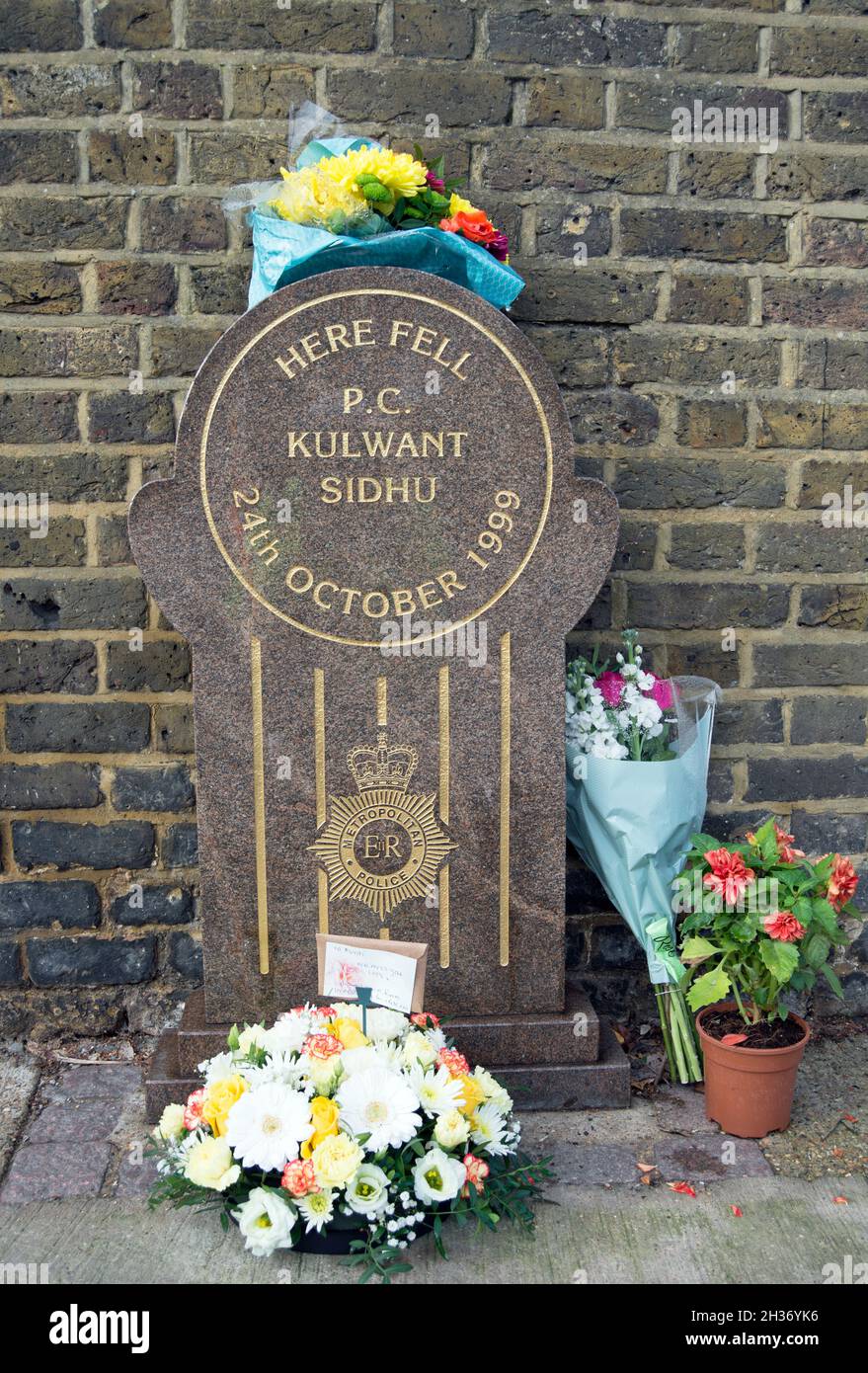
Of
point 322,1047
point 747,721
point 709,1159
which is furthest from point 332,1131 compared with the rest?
point 747,721

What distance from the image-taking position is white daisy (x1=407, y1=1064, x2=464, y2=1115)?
210 centimetres

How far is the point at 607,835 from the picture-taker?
2766mm

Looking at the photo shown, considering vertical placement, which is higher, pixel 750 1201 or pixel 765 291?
pixel 765 291

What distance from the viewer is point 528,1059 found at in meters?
2.59

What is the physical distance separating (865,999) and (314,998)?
1.58 metres

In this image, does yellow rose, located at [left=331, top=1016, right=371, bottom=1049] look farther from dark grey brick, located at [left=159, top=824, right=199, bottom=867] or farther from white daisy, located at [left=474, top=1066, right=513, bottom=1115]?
dark grey brick, located at [left=159, top=824, right=199, bottom=867]

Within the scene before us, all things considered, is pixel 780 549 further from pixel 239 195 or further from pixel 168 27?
A: pixel 168 27

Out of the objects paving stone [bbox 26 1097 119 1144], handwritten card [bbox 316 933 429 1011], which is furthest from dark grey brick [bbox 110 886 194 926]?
handwritten card [bbox 316 933 429 1011]

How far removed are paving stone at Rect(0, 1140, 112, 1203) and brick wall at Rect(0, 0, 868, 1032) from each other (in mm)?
576

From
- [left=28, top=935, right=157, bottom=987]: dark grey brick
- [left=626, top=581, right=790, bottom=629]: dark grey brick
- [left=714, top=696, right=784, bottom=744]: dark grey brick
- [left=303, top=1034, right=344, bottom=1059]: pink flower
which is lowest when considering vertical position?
[left=28, top=935, right=157, bottom=987]: dark grey brick

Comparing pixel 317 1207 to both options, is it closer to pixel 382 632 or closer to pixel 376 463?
pixel 382 632

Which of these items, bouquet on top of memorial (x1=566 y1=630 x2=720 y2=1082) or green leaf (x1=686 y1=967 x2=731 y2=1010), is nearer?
green leaf (x1=686 y1=967 x2=731 y2=1010)

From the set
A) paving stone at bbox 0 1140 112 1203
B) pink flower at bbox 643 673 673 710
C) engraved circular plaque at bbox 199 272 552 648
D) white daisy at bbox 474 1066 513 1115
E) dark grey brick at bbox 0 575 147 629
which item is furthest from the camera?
dark grey brick at bbox 0 575 147 629

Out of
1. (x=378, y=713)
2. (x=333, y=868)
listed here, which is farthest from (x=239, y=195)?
(x=333, y=868)
